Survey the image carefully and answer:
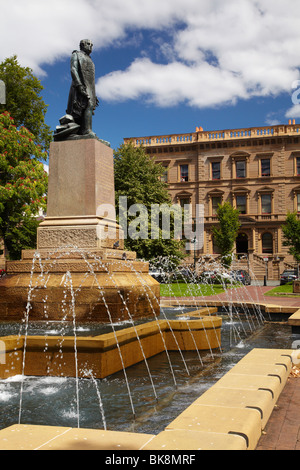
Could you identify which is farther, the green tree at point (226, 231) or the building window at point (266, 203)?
the building window at point (266, 203)

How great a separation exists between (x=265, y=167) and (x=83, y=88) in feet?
147

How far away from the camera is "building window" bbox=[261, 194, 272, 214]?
52719 mm

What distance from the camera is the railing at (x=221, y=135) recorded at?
169 feet

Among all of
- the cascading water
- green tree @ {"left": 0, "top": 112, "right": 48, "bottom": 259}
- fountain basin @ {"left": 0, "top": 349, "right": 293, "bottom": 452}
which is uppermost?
green tree @ {"left": 0, "top": 112, "right": 48, "bottom": 259}

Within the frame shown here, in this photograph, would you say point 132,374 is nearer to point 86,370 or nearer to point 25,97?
point 86,370

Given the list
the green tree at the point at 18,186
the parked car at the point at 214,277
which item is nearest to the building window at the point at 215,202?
the parked car at the point at 214,277

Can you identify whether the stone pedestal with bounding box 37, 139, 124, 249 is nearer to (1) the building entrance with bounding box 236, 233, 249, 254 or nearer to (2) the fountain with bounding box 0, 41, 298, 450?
(2) the fountain with bounding box 0, 41, 298, 450

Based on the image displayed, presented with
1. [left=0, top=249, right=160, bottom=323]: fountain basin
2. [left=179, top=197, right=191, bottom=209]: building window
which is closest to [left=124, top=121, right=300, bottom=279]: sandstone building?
[left=179, top=197, right=191, bottom=209]: building window

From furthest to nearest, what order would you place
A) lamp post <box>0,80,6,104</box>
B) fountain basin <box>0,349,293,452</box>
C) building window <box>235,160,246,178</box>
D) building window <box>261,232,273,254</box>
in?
1. building window <box>235,160,246,178</box>
2. building window <box>261,232,273,254</box>
3. lamp post <box>0,80,6,104</box>
4. fountain basin <box>0,349,293,452</box>

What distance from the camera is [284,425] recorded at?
385 centimetres

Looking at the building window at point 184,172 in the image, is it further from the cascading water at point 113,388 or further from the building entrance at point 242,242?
the cascading water at point 113,388

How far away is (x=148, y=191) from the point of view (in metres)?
36.6

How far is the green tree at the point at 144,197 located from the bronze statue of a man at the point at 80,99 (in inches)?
878
